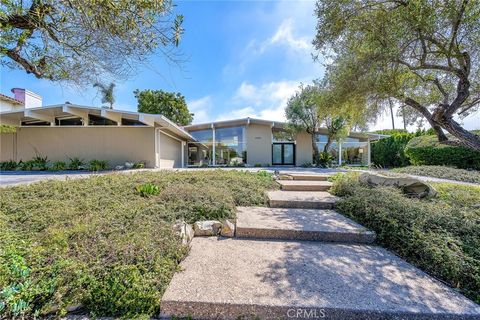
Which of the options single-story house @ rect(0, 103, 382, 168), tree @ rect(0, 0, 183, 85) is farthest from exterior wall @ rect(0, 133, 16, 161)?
tree @ rect(0, 0, 183, 85)

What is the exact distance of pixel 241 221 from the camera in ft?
11.8

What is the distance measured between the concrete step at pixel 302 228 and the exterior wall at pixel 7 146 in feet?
53.0

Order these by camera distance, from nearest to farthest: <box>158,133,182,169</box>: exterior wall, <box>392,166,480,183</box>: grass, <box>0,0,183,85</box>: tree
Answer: <box>0,0,183,85</box>: tree < <box>392,166,480,183</box>: grass < <box>158,133,182,169</box>: exterior wall

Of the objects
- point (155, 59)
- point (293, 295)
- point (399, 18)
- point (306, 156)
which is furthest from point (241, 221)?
point (306, 156)

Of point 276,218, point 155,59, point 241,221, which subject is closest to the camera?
point 155,59

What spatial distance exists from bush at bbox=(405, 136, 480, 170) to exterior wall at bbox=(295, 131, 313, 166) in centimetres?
629

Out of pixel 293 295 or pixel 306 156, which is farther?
pixel 306 156

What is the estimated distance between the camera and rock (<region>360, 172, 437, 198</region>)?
16.0 feet

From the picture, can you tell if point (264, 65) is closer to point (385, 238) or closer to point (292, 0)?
point (292, 0)

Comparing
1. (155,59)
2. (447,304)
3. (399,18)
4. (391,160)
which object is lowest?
(447,304)

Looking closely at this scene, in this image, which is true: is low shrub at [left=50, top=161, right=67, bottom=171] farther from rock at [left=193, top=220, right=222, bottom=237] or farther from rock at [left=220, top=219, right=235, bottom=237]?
rock at [left=220, top=219, right=235, bottom=237]

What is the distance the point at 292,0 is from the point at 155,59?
166 inches

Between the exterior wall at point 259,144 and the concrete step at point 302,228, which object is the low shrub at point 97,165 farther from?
the concrete step at point 302,228

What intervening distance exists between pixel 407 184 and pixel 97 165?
13.4 m
